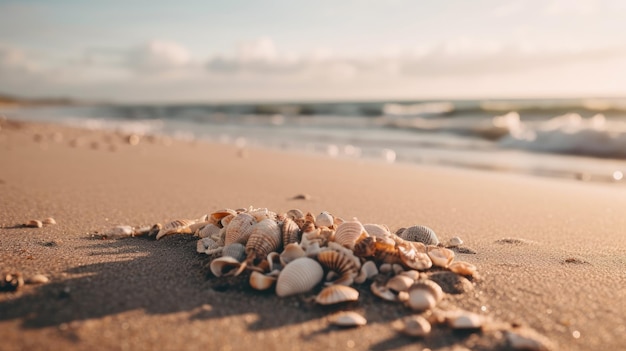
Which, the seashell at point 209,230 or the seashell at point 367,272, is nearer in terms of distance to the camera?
the seashell at point 367,272

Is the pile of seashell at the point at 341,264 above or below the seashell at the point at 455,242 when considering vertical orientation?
above

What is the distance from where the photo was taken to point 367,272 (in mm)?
2252

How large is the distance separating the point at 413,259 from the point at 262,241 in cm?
75

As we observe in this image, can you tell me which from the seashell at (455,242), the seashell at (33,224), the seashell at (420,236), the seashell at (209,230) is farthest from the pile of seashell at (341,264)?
the seashell at (33,224)

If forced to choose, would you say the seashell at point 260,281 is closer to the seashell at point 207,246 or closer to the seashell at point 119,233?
the seashell at point 207,246

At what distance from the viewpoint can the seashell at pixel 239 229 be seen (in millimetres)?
2514

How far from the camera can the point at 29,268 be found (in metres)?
2.34

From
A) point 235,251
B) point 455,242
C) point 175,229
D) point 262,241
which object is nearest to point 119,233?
point 175,229

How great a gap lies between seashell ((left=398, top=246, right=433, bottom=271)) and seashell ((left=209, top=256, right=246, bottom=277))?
771 mm

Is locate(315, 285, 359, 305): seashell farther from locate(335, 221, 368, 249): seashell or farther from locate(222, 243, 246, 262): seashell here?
locate(222, 243, 246, 262): seashell

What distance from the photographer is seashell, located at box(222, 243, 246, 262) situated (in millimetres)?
2381

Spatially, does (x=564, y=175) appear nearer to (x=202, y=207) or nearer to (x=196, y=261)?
(x=202, y=207)

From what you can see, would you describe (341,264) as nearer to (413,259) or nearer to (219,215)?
(413,259)

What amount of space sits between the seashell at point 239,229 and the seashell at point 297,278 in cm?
45
